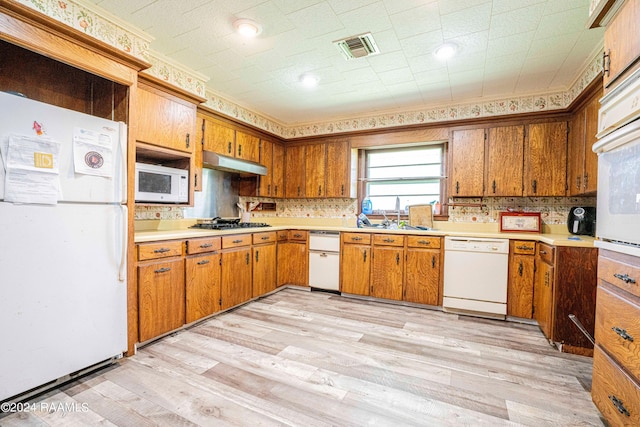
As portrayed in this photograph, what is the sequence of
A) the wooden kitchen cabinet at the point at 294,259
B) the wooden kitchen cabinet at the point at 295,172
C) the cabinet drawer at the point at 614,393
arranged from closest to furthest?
the cabinet drawer at the point at 614,393 → the wooden kitchen cabinet at the point at 294,259 → the wooden kitchen cabinet at the point at 295,172

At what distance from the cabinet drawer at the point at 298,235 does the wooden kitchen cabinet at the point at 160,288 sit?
1790 mm

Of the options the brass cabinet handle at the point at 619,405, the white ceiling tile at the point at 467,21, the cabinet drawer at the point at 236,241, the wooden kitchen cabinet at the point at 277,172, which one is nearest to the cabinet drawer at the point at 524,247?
the brass cabinet handle at the point at 619,405

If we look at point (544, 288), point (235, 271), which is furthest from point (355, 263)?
point (544, 288)

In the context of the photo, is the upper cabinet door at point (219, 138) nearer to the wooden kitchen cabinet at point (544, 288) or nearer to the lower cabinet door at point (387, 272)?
the lower cabinet door at point (387, 272)

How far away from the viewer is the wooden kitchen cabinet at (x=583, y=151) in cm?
263

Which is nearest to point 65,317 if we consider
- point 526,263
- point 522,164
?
point 526,263

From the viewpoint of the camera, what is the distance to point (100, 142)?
1.96 meters

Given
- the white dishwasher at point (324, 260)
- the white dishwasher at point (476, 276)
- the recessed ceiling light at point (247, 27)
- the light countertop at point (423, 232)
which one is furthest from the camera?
the white dishwasher at point (324, 260)

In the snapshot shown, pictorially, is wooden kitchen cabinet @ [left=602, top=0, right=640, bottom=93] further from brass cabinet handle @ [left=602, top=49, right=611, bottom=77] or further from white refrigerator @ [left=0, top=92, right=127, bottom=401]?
white refrigerator @ [left=0, top=92, right=127, bottom=401]

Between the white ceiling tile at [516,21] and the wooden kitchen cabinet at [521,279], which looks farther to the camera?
the wooden kitchen cabinet at [521,279]

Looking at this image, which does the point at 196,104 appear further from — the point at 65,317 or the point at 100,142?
the point at 65,317

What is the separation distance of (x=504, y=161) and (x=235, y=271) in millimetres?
3372

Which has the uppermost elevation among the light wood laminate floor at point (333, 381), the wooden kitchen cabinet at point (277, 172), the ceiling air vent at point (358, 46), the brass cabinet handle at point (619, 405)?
the ceiling air vent at point (358, 46)

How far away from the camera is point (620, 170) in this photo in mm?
1387
